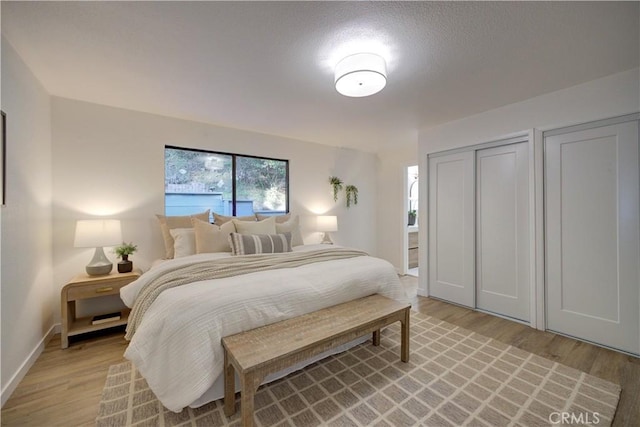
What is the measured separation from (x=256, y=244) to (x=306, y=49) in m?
1.76

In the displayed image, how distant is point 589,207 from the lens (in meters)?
2.36

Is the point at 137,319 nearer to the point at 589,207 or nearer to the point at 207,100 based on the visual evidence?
the point at 207,100

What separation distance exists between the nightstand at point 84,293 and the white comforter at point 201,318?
1.65 feet

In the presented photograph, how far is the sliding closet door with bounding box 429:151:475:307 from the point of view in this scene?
3.21 meters

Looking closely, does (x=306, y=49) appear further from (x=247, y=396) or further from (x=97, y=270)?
(x=97, y=270)

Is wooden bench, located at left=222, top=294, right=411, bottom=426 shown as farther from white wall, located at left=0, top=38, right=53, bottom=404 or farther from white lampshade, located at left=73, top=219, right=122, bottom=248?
white lampshade, located at left=73, top=219, right=122, bottom=248

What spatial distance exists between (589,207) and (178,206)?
4270 mm

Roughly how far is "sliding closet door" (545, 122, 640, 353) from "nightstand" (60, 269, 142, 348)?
412 cm

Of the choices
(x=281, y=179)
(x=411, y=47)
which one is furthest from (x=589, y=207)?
(x=281, y=179)

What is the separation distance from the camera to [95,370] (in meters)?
1.96

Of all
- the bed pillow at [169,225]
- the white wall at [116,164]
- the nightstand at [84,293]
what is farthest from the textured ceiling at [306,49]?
the nightstand at [84,293]

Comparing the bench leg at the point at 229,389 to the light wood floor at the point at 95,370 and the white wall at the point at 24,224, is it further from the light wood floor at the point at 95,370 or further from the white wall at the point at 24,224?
the white wall at the point at 24,224

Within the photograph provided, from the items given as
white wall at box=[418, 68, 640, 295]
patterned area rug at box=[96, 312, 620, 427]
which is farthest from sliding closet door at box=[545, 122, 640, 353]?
patterned area rug at box=[96, 312, 620, 427]

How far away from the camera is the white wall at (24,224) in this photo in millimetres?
1705
